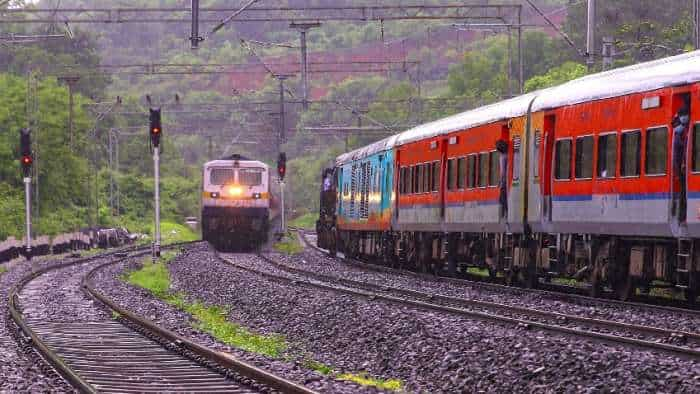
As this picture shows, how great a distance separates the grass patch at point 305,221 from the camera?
119675 millimetres

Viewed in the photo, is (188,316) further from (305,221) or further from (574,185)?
(305,221)

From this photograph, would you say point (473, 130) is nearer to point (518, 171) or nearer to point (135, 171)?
point (518, 171)

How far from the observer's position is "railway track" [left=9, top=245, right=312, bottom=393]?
1284cm

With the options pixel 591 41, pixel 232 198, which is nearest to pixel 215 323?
pixel 591 41

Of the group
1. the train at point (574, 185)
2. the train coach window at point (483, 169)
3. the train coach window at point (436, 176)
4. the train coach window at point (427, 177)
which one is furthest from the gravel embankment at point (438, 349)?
the train coach window at point (427, 177)

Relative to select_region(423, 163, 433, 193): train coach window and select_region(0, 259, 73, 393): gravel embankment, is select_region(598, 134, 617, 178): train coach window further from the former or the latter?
select_region(423, 163, 433, 193): train coach window

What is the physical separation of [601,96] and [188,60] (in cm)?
18036

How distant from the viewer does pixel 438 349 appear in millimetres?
15109

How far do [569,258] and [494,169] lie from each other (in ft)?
13.9

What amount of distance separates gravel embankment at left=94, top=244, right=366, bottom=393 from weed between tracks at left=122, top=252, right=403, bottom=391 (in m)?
0.22

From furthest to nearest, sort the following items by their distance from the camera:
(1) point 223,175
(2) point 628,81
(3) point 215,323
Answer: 1. (1) point 223,175
2. (3) point 215,323
3. (2) point 628,81

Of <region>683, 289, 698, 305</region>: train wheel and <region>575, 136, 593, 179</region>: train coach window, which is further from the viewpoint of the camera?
<region>575, 136, 593, 179</region>: train coach window

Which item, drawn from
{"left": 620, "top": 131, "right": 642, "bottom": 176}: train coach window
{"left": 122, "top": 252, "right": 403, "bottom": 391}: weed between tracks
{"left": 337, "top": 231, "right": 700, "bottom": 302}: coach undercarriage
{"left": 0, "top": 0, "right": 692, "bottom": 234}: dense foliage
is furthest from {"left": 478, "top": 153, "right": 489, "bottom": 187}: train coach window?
{"left": 0, "top": 0, "right": 692, "bottom": 234}: dense foliage

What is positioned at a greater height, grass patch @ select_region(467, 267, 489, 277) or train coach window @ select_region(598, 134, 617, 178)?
train coach window @ select_region(598, 134, 617, 178)
